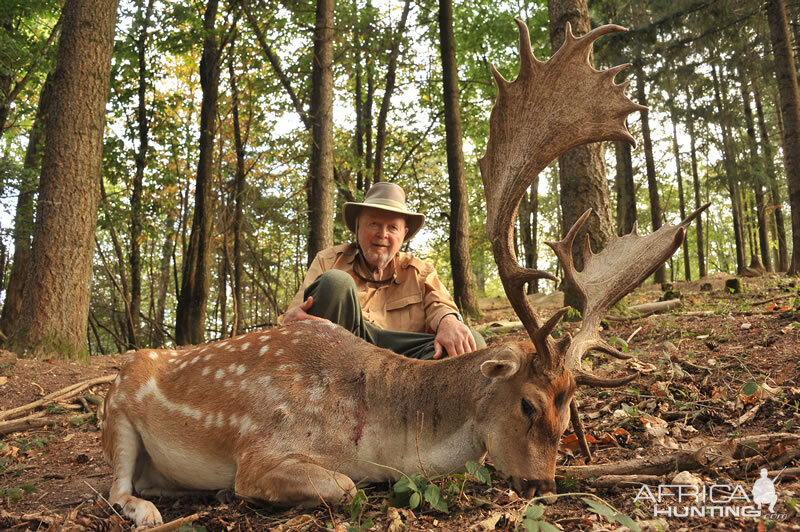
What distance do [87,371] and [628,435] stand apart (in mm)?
6341

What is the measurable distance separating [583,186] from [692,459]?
5.59 meters

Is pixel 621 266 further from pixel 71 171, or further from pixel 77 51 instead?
pixel 77 51

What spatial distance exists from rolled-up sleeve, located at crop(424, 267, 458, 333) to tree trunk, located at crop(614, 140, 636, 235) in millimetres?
16127

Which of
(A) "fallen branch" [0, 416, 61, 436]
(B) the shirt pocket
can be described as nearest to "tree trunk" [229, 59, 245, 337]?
(A) "fallen branch" [0, 416, 61, 436]

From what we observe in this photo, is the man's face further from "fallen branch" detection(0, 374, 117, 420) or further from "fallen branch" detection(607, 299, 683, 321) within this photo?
"fallen branch" detection(607, 299, 683, 321)

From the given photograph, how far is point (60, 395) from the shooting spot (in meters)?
6.23

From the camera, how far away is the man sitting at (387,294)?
4324 mm

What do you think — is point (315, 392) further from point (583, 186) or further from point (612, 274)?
point (583, 186)

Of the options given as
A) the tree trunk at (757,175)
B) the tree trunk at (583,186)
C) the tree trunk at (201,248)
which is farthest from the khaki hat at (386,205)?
the tree trunk at (757,175)

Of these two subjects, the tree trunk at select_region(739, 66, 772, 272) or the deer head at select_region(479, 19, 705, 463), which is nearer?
the deer head at select_region(479, 19, 705, 463)

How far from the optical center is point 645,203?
130 ft

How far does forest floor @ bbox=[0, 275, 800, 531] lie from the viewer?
255 cm

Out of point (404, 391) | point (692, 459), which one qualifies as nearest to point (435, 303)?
point (404, 391)

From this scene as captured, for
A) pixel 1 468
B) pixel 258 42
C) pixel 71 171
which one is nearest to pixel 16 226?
pixel 71 171
